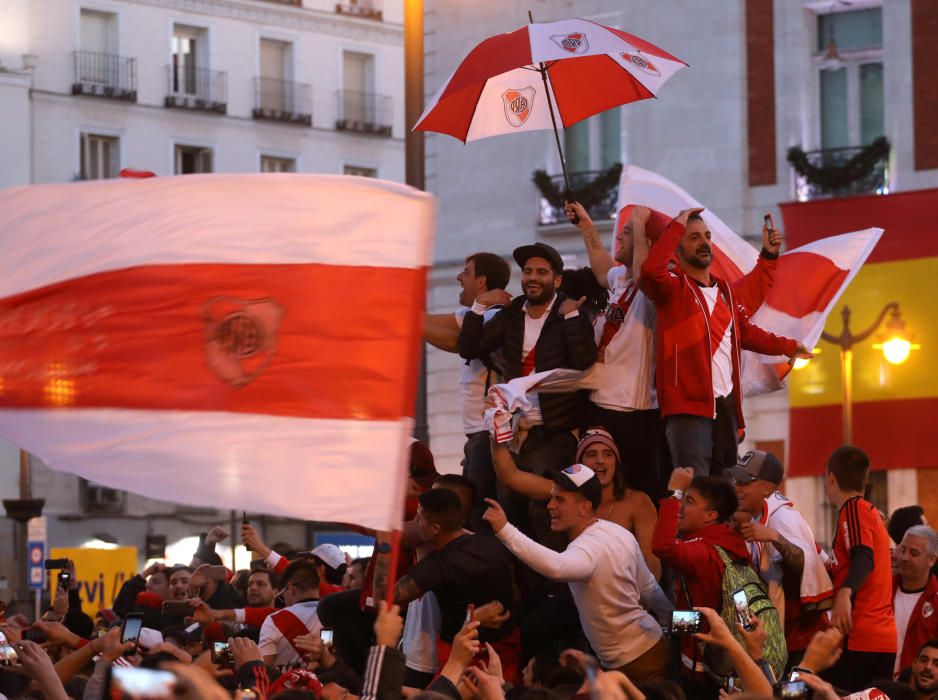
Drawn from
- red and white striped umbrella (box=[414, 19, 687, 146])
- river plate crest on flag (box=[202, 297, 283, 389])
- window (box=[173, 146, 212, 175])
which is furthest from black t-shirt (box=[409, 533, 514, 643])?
window (box=[173, 146, 212, 175])

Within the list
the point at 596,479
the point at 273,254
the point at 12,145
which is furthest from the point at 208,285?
the point at 12,145

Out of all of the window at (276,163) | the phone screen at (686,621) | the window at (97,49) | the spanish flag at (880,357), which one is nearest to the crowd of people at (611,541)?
the phone screen at (686,621)

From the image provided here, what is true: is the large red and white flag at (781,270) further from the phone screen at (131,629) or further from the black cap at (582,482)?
the phone screen at (131,629)

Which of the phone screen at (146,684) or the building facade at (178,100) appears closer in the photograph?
the phone screen at (146,684)

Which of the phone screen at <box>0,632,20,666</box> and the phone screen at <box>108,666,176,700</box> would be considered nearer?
the phone screen at <box>108,666,176,700</box>

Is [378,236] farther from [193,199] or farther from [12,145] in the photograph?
[12,145]

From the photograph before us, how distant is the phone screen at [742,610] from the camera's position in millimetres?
8681

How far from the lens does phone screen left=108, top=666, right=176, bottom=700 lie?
17.7 feet

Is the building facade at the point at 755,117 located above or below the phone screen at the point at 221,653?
above

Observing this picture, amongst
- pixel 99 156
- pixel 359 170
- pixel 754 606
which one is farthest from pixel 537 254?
pixel 359 170

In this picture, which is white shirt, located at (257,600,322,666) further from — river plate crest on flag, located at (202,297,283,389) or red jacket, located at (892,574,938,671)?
river plate crest on flag, located at (202,297,283,389)

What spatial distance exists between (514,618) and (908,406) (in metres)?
15.5

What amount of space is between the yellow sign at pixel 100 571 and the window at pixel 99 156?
56.6 ft

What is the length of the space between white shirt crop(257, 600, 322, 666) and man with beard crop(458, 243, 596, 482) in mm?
1594
